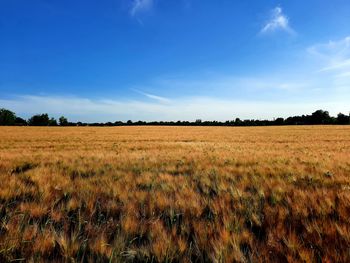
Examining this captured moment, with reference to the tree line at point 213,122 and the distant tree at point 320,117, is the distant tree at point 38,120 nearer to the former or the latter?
the tree line at point 213,122

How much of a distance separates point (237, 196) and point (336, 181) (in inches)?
118

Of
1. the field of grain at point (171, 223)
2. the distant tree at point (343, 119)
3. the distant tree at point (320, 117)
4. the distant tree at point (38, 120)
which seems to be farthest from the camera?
the distant tree at point (38, 120)

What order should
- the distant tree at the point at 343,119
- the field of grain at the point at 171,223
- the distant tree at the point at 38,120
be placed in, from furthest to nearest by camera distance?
the distant tree at the point at 38,120
the distant tree at the point at 343,119
the field of grain at the point at 171,223

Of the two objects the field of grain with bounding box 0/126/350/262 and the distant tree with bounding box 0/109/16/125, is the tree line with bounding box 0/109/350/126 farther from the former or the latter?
the field of grain with bounding box 0/126/350/262

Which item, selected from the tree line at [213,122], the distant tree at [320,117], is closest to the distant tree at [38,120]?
the tree line at [213,122]

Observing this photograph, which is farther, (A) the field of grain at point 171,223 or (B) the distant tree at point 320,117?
(B) the distant tree at point 320,117

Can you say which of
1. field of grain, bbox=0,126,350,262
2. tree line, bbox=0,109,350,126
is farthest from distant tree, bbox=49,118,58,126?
field of grain, bbox=0,126,350,262

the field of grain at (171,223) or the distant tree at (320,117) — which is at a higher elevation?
the distant tree at (320,117)

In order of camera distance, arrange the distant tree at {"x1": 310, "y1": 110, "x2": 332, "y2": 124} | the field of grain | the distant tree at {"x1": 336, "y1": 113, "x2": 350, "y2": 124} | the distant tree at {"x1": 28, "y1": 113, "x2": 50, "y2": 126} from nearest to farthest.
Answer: the field of grain
the distant tree at {"x1": 336, "y1": 113, "x2": 350, "y2": 124}
the distant tree at {"x1": 310, "y1": 110, "x2": 332, "y2": 124}
the distant tree at {"x1": 28, "y1": 113, "x2": 50, "y2": 126}

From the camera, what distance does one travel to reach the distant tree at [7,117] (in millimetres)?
118250

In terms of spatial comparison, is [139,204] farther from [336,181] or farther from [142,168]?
[336,181]

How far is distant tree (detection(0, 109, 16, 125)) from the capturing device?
118250mm

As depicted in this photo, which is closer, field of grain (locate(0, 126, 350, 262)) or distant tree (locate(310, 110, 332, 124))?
field of grain (locate(0, 126, 350, 262))

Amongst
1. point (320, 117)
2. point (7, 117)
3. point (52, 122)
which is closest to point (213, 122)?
point (320, 117)
